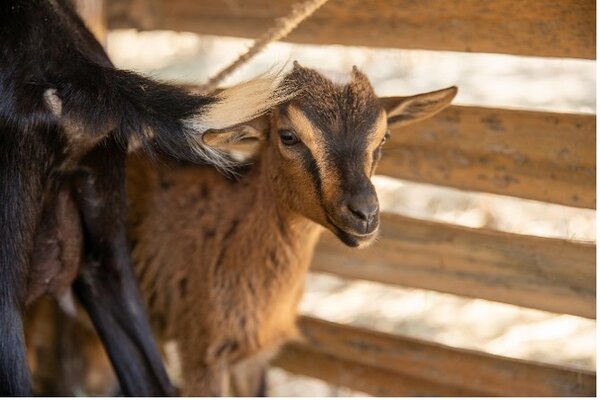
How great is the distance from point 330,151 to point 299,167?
8.3 inches

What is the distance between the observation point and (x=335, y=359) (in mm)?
5258

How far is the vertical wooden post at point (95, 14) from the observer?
4.71 meters

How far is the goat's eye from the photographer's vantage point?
12.5ft

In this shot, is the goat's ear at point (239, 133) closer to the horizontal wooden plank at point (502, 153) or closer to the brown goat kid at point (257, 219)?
the brown goat kid at point (257, 219)

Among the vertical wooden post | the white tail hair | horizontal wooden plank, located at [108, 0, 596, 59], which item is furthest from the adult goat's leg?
horizontal wooden plank, located at [108, 0, 596, 59]

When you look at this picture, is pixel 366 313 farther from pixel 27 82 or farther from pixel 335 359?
pixel 27 82

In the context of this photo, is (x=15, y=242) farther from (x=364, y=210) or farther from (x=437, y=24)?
(x=437, y=24)

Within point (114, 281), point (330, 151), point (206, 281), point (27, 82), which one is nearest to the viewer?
point (27, 82)

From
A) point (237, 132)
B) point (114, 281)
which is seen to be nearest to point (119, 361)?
point (114, 281)

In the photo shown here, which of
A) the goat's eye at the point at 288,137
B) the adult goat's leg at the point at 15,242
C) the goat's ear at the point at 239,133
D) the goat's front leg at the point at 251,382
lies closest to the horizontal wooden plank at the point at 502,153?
the goat's ear at the point at 239,133

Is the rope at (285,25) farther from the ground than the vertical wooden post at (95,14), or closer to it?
closer to it

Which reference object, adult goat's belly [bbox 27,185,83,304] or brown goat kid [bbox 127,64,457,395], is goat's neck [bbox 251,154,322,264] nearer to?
brown goat kid [bbox 127,64,457,395]

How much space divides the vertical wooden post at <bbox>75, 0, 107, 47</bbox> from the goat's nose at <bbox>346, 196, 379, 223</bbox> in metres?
1.87

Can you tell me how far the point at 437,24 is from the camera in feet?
13.5
